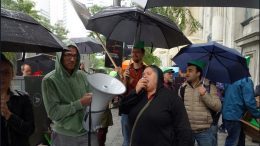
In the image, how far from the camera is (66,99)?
4539mm

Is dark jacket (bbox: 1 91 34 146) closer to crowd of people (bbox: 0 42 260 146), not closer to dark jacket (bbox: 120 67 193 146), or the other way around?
crowd of people (bbox: 0 42 260 146)

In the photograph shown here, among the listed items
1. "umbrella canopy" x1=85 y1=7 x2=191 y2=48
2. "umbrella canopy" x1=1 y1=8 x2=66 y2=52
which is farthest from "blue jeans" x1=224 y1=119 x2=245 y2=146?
"umbrella canopy" x1=1 y1=8 x2=66 y2=52

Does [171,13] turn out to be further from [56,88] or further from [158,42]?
[56,88]

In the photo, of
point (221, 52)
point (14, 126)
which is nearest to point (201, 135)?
point (221, 52)

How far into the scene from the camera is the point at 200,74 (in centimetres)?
551

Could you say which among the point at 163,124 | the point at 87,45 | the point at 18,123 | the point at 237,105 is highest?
the point at 87,45

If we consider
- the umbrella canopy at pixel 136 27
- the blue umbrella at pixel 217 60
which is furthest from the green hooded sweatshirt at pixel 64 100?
the blue umbrella at pixel 217 60

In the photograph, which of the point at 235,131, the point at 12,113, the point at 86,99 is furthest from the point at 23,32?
the point at 235,131

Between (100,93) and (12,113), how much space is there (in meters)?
1.01

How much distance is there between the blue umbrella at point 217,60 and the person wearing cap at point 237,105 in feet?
2.05

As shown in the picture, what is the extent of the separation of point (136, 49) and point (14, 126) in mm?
2598

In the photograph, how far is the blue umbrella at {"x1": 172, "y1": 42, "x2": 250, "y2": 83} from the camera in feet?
19.8

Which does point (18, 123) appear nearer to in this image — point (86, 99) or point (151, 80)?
point (86, 99)

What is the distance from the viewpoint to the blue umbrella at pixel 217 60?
6047 millimetres
